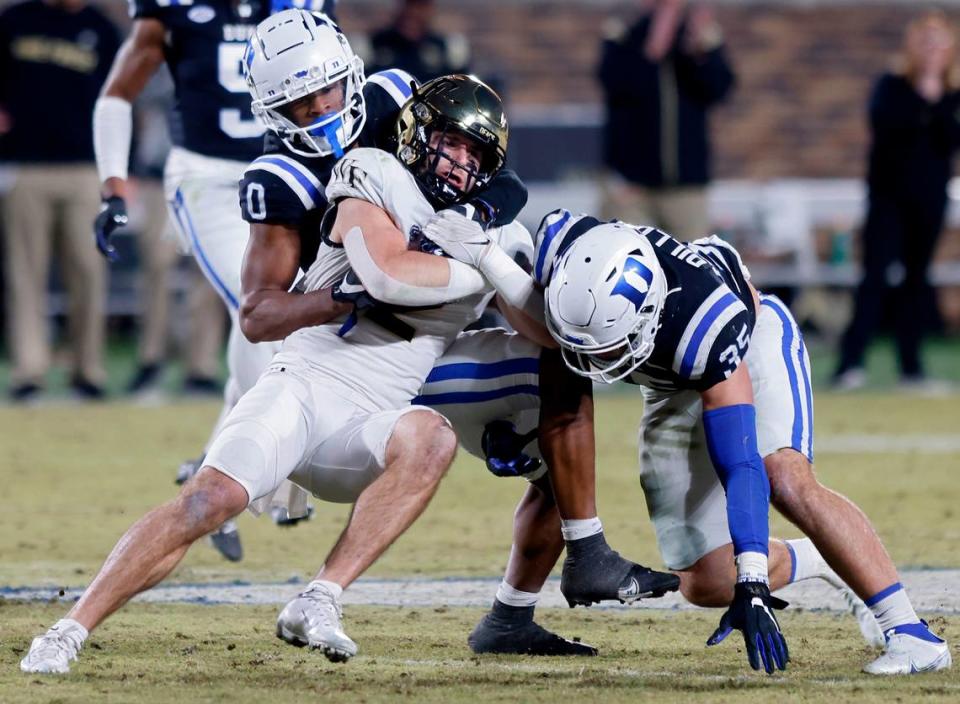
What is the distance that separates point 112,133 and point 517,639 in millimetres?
2446

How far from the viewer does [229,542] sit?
5301 mm

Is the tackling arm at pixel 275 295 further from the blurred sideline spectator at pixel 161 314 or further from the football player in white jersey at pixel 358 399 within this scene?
the blurred sideline spectator at pixel 161 314

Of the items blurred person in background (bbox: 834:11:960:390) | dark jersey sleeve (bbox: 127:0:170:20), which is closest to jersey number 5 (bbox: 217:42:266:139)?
dark jersey sleeve (bbox: 127:0:170:20)

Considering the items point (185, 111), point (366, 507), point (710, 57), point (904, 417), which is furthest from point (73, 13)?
point (366, 507)

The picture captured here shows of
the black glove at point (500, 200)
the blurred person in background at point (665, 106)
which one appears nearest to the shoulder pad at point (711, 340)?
the black glove at point (500, 200)

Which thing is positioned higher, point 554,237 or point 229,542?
point 554,237

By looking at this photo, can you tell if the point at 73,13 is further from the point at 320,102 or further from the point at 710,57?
the point at 320,102

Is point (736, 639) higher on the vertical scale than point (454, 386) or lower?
lower

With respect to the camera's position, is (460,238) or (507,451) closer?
(460,238)

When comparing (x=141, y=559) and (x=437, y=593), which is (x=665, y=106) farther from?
(x=141, y=559)

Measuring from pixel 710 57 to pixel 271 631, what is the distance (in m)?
5.95

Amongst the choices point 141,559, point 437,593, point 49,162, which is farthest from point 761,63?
point 141,559

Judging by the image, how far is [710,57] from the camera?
957 cm

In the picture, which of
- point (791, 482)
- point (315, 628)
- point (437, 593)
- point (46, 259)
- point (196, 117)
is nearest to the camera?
point (315, 628)
